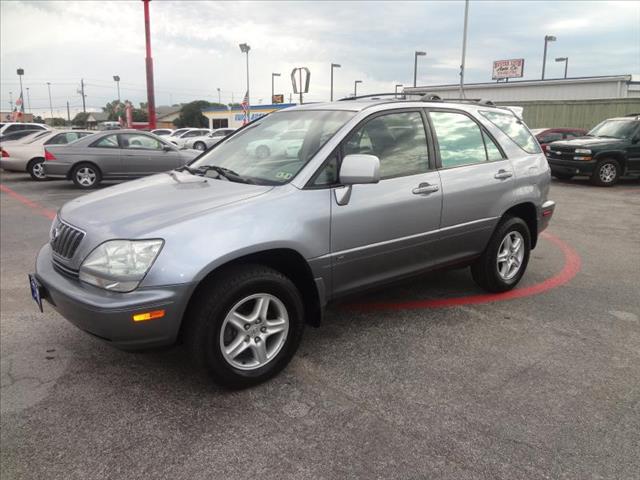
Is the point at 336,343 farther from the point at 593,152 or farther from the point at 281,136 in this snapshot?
the point at 593,152

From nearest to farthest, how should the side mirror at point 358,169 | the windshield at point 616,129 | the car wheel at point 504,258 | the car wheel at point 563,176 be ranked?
the side mirror at point 358,169, the car wheel at point 504,258, the windshield at point 616,129, the car wheel at point 563,176

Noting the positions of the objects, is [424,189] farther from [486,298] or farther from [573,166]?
[573,166]

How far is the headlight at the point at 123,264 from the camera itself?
2619mm

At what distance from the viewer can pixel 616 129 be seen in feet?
43.3

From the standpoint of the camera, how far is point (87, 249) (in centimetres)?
281

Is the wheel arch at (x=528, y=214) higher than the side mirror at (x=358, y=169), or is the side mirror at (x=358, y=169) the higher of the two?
the side mirror at (x=358, y=169)

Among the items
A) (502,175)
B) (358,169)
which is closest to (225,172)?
(358,169)

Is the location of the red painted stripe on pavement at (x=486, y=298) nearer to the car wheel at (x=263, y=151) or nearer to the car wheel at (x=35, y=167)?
the car wheel at (x=263, y=151)

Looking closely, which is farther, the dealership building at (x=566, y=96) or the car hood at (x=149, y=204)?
the dealership building at (x=566, y=96)

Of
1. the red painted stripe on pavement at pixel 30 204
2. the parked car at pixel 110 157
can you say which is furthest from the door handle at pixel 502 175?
the parked car at pixel 110 157

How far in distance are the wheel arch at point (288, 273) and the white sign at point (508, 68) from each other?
5907 centimetres

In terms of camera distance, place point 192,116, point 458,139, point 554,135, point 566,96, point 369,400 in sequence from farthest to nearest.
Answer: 1. point 192,116
2. point 566,96
3. point 554,135
4. point 458,139
5. point 369,400

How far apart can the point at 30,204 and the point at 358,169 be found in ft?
29.9

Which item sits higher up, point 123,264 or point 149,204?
point 149,204
